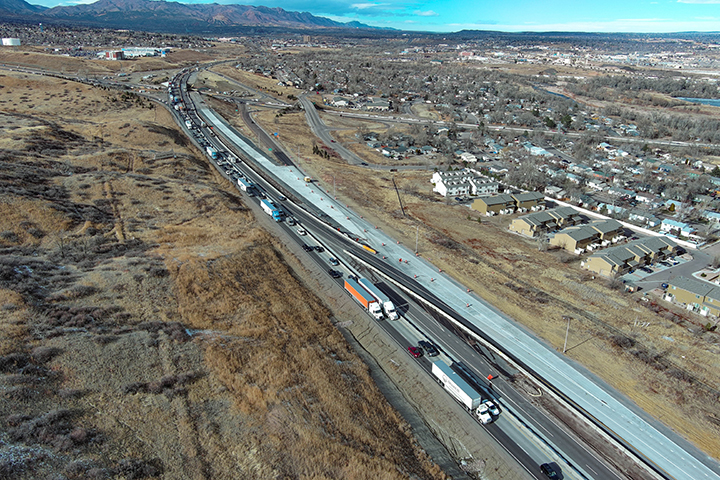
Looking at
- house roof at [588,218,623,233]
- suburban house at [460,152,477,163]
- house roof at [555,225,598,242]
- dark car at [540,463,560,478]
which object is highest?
suburban house at [460,152,477,163]

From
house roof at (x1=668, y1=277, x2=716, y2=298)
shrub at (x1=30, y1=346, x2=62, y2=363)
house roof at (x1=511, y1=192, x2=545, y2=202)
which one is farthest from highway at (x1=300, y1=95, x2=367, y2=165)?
shrub at (x1=30, y1=346, x2=62, y2=363)

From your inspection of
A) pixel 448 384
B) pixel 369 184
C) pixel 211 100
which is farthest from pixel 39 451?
pixel 211 100

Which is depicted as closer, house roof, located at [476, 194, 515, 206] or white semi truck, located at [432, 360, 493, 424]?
white semi truck, located at [432, 360, 493, 424]

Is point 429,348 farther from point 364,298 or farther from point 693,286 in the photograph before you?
point 693,286

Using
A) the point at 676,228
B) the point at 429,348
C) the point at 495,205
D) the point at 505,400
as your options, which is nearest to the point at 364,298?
the point at 429,348

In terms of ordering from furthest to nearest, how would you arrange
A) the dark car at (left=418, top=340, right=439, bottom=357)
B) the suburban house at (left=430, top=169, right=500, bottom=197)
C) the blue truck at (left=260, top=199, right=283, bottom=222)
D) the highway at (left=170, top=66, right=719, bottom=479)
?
the suburban house at (left=430, top=169, right=500, bottom=197), the blue truck at (left=260, top=199, right=283, bottom=222), the dark car at (left=418, top=340, right=439, bottom=357), the highway at (left=170, top=66, right=719, bottom=479)

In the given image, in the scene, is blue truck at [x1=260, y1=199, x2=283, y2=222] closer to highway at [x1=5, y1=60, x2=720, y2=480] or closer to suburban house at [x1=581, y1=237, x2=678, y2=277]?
highway at [x1=5, y1=60, x2=720, y2=480]
